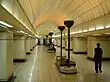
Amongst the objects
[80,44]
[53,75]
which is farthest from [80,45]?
[53,75]

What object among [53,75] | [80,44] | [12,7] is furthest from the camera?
[80,44]

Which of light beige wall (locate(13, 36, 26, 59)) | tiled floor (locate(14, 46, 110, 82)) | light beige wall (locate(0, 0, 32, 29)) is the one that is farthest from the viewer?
light beige wall (locate(13, 36, 26, 59))

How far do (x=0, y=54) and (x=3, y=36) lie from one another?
868mm

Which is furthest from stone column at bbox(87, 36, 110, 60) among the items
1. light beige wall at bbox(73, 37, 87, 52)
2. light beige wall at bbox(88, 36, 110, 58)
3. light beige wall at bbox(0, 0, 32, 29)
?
light beige wall at bbox(0, 0, 32, 29)

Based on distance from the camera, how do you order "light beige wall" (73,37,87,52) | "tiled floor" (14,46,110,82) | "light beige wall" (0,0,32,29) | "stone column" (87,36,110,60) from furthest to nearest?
"light beige wall" (73,37,87,52) < "stone column" (87,36,110,60) < "tiled floor" (14,46,110,82) < "light beige wall" (0,0,32,29)

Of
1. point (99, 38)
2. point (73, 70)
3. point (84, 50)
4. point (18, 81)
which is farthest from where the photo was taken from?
point (84, 50)

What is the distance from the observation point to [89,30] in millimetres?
19062


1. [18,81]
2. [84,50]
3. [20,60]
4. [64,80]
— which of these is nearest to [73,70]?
[64,80]

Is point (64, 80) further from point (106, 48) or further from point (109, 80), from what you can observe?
point (106, 48)

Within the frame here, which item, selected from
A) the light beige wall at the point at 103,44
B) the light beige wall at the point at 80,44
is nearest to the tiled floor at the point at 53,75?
the light beige wall at the point at 103,44

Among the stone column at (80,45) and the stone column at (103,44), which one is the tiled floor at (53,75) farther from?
the stone column at (80,45)

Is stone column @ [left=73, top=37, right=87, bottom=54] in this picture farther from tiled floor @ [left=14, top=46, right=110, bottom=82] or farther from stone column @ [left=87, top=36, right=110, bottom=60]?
tiled floor @ [left=14, top=46, right=110, bottom=82]

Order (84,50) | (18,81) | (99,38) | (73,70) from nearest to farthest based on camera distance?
(18,81) → (73,70) → (99,38) → (84,50)

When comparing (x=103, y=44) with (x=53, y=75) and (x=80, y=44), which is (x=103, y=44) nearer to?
(x=80, y=44)
